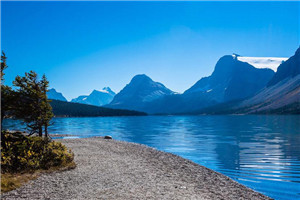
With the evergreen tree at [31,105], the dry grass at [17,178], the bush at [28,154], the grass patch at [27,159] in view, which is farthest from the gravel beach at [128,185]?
the evergreen tree at [31,105]

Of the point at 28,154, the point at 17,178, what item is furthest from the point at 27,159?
the point at 17,178

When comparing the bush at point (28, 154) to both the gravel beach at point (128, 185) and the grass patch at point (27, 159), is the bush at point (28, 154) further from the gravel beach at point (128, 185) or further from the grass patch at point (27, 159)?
the gravel beach at point (128, 185)

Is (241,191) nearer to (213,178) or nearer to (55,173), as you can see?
(213,178)

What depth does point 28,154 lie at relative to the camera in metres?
19.5

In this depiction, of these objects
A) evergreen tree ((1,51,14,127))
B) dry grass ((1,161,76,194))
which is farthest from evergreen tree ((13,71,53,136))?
dry grass ((1,161,76,194))

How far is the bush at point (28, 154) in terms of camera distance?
732 inches

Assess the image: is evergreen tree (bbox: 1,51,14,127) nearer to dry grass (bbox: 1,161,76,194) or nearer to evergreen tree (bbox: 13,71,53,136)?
evergreen tree (bbox: 13,71,53,136)

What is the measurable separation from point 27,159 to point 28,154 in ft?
1.43

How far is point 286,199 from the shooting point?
1850 cm

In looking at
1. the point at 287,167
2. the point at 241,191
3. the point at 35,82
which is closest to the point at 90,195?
→ the point at 241,191

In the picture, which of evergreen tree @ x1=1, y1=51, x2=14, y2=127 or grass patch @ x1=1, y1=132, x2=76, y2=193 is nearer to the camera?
grass patch @ x1=1, y1=132, x2=76, y2=193

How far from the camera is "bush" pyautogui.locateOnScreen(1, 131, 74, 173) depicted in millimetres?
18594

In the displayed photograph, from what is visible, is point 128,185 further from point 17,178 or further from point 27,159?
point 27,159

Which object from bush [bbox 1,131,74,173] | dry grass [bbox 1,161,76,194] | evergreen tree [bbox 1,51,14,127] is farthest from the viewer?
evergreen tree [bbox 1,51,14,127]
